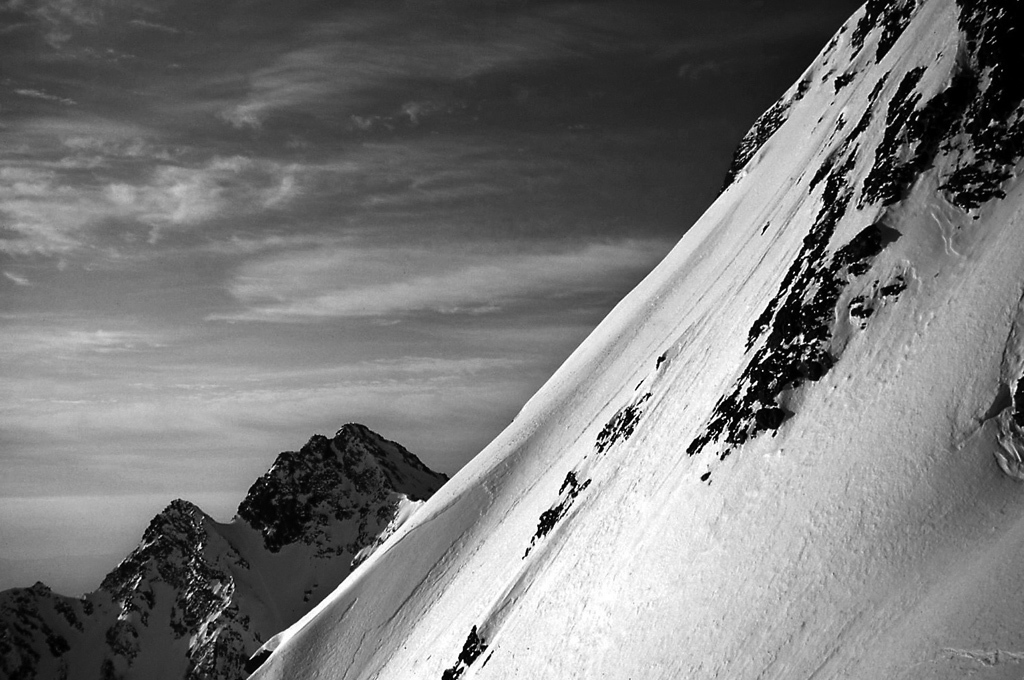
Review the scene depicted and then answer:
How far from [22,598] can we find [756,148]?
177 metres

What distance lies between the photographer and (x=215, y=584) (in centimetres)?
17288

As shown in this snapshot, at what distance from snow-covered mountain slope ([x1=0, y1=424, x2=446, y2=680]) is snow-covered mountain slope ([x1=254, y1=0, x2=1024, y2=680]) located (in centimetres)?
13334

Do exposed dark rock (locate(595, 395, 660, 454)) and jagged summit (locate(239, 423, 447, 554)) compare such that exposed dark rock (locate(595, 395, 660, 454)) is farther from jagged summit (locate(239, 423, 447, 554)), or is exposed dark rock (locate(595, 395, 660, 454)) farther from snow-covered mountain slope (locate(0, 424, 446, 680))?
jagged summit (locate(239, 423, 447, 554))

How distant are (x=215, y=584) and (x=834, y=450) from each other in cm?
17459

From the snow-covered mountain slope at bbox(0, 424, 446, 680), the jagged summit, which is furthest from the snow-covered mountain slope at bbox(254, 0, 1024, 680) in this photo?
the jagged summit

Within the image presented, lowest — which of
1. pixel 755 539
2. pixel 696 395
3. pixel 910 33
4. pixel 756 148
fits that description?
pixel 755 539

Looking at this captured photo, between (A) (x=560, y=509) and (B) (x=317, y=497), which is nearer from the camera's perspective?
(A) (x=560, y=509)

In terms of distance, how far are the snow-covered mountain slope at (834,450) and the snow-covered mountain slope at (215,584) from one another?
437 ft

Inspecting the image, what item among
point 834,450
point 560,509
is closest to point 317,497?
point 560,509

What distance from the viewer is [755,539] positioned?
2547 cm

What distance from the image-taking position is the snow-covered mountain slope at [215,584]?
534 feet

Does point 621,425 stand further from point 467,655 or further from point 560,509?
point 467,655

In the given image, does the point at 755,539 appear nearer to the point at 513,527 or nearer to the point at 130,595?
the point at 513,527

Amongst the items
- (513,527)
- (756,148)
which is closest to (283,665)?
(513,527)
